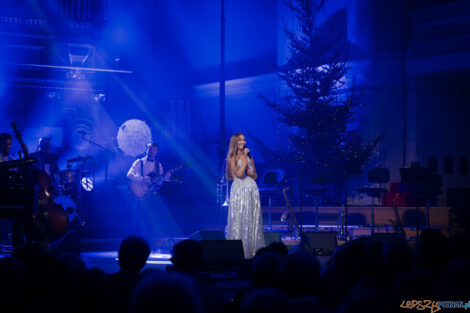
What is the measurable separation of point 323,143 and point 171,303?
14.1 meters

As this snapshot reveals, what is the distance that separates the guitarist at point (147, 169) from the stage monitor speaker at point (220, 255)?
165 inches

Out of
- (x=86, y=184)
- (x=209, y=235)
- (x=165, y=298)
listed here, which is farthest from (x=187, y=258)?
(x=86, y=184)

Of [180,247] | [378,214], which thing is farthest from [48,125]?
[180,247]

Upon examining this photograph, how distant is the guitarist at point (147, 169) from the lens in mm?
11656


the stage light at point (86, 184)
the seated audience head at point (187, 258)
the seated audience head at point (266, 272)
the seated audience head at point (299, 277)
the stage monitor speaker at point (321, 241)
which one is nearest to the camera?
the seated audience head at point (299, 277)

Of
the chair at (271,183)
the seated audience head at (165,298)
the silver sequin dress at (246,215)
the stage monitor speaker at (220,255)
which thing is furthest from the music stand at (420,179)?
the seated audience head at (165,298)

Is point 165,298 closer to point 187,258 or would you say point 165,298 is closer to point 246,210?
point 187,258

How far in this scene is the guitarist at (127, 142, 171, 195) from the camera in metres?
11.7

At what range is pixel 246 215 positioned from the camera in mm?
9250

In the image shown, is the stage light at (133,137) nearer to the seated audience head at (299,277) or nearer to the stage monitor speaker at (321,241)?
the stage monitor speaker at (321,241)

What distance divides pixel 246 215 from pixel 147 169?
318cm

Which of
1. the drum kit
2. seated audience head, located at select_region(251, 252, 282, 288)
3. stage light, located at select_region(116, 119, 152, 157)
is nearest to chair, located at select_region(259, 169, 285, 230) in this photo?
the drum kit

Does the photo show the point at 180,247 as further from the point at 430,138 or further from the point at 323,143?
the point at 430,138

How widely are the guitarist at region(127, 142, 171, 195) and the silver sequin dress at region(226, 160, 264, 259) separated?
2.65 metres
